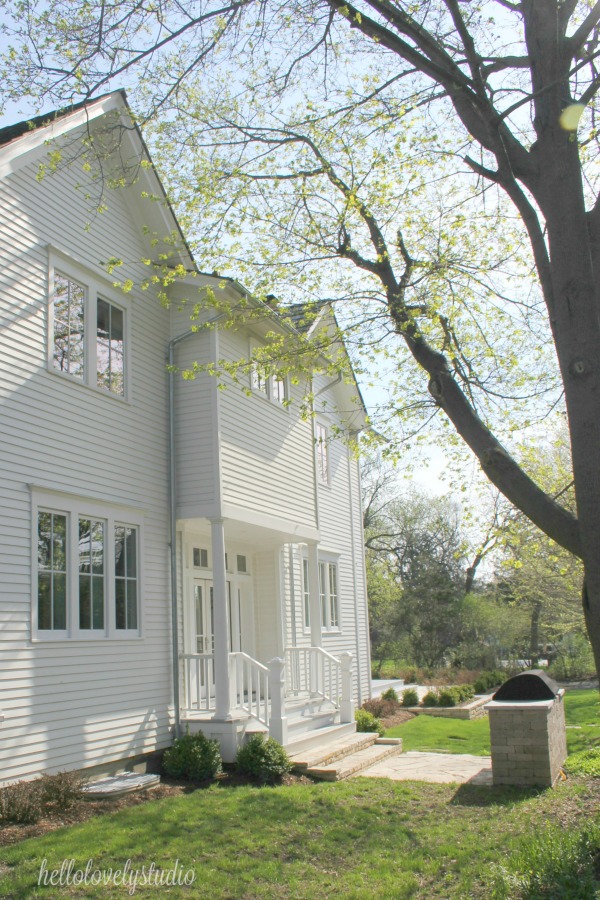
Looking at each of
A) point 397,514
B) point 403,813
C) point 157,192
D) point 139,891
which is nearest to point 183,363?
point 157,192

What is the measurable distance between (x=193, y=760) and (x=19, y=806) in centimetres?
306

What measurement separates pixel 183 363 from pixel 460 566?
105 feet

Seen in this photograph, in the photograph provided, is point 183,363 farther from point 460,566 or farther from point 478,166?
point 460,566

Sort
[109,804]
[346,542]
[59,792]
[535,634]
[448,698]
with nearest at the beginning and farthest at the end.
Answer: [59,792]
[109,804]
[448,698]
[346,542]
[535,634]

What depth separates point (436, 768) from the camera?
39.0 ft

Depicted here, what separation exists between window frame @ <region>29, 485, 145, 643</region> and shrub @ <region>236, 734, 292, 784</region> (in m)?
2.19

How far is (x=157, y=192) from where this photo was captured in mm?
13328

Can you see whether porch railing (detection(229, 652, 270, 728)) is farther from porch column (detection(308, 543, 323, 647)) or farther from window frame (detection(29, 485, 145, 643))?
porch column (detection(308, 543, 323, 647))

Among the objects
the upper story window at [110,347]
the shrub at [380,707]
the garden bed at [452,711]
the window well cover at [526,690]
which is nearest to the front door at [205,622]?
the upper story window at [110,347]

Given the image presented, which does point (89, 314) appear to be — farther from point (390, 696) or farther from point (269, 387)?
point (390, 696)

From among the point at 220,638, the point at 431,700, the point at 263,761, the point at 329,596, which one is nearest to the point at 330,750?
the point at 263,761

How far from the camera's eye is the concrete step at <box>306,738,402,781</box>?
11281 millimetres

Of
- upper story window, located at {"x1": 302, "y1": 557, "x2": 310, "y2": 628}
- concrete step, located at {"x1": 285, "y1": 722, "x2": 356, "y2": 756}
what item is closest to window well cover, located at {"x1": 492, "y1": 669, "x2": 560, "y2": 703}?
concrete step, located at {"x1": 285, "y1": 722, "x2": 356, "y2": 756}

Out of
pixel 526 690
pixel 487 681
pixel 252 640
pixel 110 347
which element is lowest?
pixel 487 681
